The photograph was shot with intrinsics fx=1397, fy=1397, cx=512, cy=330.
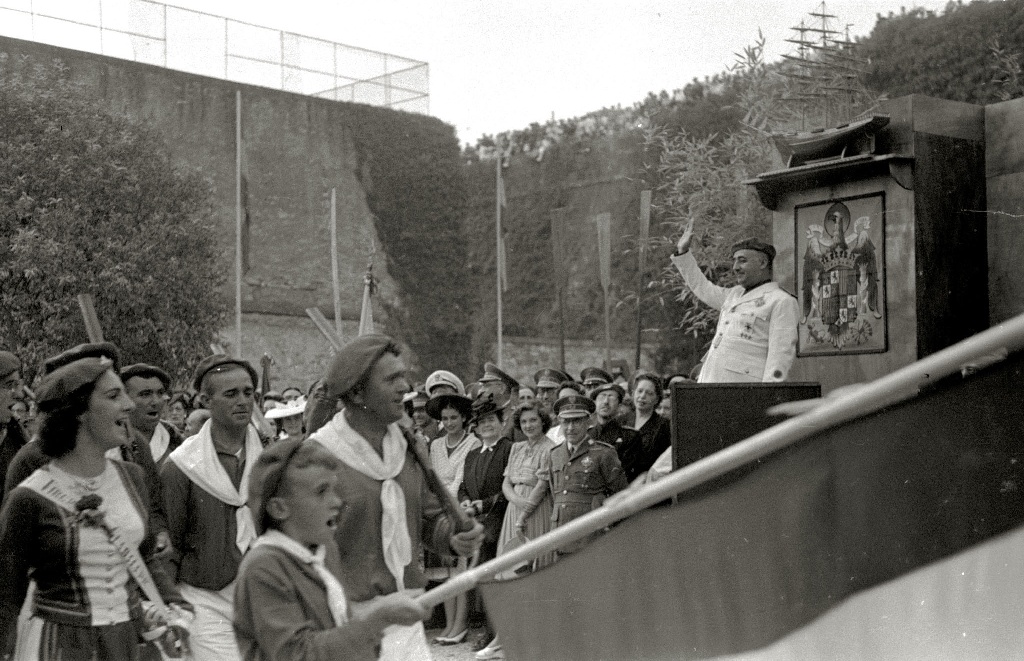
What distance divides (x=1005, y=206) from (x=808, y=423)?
7993 mm

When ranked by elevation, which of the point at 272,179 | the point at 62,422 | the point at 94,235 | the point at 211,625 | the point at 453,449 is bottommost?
the point at 211,625

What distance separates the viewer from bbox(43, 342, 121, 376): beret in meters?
5.42

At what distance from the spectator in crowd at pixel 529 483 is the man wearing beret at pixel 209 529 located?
4195 mm

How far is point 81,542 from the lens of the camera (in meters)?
4.54

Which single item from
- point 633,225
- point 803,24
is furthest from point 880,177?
point 633,225

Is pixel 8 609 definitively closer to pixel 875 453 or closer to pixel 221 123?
pixel 875 453

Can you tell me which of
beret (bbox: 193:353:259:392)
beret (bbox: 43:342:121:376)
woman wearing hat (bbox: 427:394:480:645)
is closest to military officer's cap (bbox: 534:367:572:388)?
woman wearing hat (bbox: 427:394:480:645)

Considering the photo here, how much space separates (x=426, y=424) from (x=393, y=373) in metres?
8.14

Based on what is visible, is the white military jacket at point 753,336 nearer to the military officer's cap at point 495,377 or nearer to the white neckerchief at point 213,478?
the white neckerchief at point 213,478

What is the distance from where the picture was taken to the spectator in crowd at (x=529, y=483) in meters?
9.98

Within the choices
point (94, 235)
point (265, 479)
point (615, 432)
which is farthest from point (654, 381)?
point (94, 235)

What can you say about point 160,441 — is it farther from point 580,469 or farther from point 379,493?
point 379,493

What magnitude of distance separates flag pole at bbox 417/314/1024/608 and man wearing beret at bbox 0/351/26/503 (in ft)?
12.0

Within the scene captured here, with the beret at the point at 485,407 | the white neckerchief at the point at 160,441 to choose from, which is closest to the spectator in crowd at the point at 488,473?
the beret at the point at 485,407
